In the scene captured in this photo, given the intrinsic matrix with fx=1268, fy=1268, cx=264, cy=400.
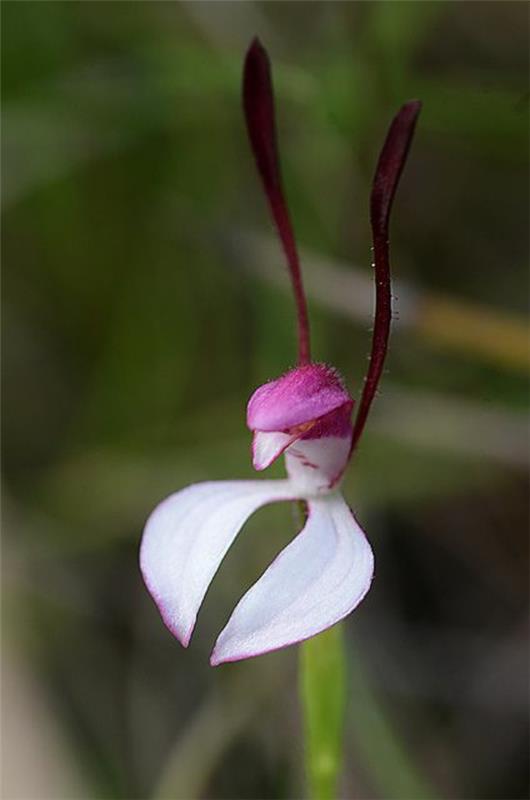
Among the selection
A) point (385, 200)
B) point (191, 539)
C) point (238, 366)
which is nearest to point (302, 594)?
point (191, 539)

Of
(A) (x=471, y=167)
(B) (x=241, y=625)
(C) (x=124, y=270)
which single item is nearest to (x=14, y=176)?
(C) (x=124, y=270)

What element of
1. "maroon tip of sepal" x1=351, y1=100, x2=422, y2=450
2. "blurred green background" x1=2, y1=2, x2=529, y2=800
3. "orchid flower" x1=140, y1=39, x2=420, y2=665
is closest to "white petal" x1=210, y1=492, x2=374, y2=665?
"orchid flower" x1=140, y1=39, x2=420, y2=665

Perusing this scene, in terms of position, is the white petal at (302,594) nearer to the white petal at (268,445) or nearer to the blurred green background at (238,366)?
the white petal at (268,445)

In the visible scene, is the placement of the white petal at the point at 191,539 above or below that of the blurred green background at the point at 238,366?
above

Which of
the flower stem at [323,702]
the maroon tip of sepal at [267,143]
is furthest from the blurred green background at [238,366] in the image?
the maroon tip of sepal at [267,143]

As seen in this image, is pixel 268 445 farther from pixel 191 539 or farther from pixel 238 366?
pixel 238 366

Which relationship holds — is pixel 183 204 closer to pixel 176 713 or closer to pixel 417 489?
pixel 417 489

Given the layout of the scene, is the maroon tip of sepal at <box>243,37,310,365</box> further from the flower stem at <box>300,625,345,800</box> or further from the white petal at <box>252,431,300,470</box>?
the flower stem at <box>300,625,345,800</box>
